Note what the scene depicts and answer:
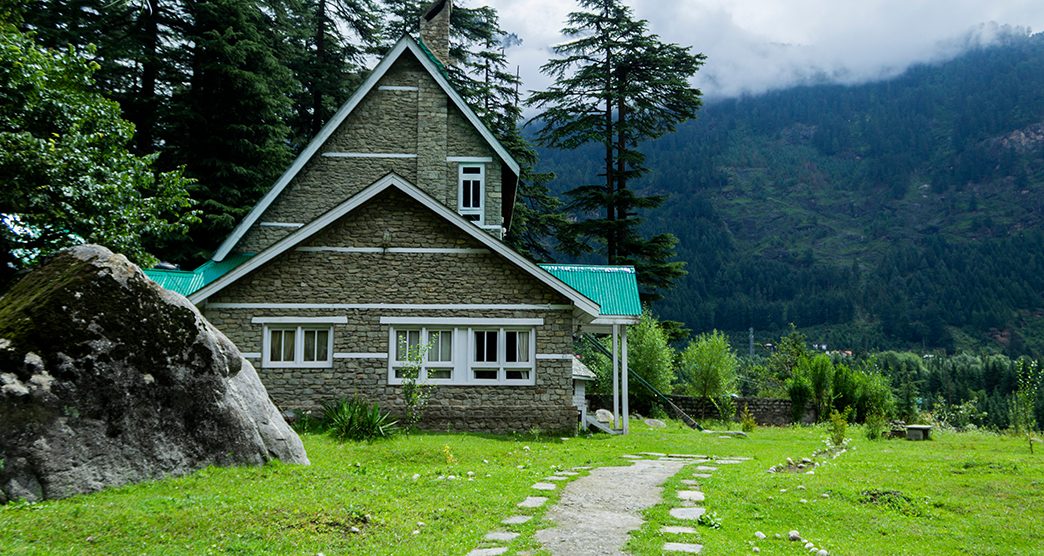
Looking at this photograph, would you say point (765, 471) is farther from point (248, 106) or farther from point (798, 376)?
point (248, 106)

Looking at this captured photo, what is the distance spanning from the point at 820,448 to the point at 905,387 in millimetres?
19093

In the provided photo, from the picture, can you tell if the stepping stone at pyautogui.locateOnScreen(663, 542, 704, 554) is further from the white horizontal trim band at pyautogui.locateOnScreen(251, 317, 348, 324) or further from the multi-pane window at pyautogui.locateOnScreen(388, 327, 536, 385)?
the white horizontal trim band at pyautogui.locateOnScreen(251, 317, 348, 324)

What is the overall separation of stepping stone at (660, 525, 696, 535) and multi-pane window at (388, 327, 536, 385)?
1047 centimetres

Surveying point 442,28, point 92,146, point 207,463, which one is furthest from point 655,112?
point 207,463

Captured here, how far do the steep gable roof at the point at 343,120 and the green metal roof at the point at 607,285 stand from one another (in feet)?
14.3

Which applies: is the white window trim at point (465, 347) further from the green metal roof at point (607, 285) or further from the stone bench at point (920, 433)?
the stone bench at point (920, 433)

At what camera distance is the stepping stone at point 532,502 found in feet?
29.0

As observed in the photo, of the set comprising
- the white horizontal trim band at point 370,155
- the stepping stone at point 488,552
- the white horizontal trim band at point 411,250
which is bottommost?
the stepping stone at point 488,552

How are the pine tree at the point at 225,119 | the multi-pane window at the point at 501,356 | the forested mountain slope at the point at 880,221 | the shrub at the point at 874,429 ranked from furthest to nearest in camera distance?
1. the forested mountain slope at the point at 880,221
2. the pine tree at the point at 225,119
3. the shrub at the point at 874,429
4. the multi-pane window at the point at 501,356

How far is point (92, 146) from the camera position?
17234mm

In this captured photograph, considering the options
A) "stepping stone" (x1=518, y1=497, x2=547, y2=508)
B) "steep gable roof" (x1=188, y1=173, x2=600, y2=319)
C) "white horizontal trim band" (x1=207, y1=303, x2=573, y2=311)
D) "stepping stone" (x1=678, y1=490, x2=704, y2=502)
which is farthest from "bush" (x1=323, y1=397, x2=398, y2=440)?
"stepping stone" (x1=678, y1=490, x2=704, y2=502)

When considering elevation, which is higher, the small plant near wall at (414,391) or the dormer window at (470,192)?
the dormer window at (470,192)

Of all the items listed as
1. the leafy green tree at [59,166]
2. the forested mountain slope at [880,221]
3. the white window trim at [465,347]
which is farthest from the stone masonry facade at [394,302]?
the forested mountain slope at [880,221]

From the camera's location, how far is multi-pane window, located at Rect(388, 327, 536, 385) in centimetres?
1812
